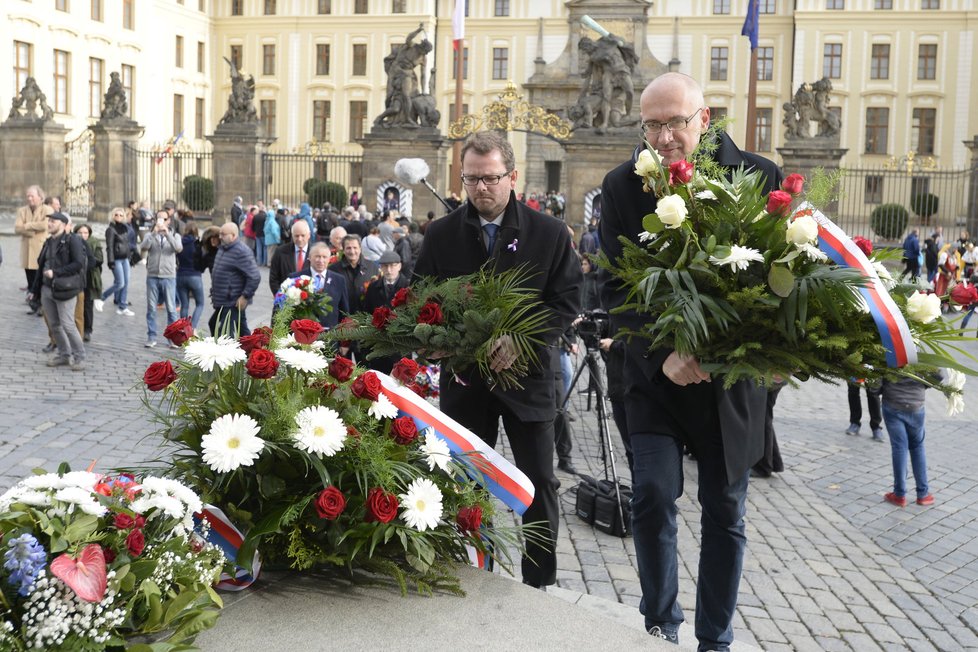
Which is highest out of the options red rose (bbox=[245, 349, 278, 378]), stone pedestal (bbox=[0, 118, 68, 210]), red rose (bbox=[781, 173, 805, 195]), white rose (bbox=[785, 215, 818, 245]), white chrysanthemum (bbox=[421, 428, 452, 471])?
stone pedestal (bbox=[0, 118, 68, 210])

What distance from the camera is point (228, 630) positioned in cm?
282

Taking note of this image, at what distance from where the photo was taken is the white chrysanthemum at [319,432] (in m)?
3.05

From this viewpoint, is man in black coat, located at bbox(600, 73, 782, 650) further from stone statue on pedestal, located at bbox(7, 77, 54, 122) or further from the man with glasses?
stone statue on pedestal, located at bbox(7, 77, 54, 122)

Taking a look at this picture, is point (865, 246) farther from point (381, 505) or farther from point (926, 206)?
point (926, 206)

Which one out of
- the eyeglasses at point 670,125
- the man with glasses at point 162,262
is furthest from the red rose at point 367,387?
the man with glasses at point 162,262

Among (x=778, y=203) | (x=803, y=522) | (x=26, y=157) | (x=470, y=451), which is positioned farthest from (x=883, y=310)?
(x=26, y=157)

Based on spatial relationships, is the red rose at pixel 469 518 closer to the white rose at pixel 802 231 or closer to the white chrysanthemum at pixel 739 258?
the white chrysanthemum at pixel 739 258

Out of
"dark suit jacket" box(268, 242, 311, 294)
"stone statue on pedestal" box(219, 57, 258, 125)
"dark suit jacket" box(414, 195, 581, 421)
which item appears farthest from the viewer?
"stone statue on pedestal" box(219, 57, 258, 125)

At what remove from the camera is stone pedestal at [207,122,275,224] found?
30578mm

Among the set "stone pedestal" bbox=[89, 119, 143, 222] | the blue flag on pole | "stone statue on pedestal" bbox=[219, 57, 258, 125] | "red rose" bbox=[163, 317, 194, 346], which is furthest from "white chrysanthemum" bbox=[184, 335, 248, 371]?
"stone pedestal" bbox=[89, 119, 143, 222]

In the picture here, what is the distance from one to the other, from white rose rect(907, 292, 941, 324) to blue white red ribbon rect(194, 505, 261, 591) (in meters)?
2.00

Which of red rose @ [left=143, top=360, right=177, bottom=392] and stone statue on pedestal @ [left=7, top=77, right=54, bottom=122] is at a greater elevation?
stone statue on pedestal @ [left=7, top=77, right=54, bottom=122]

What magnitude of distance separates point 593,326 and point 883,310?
4.62 m

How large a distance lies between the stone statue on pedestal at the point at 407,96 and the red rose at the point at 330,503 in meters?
26.4
